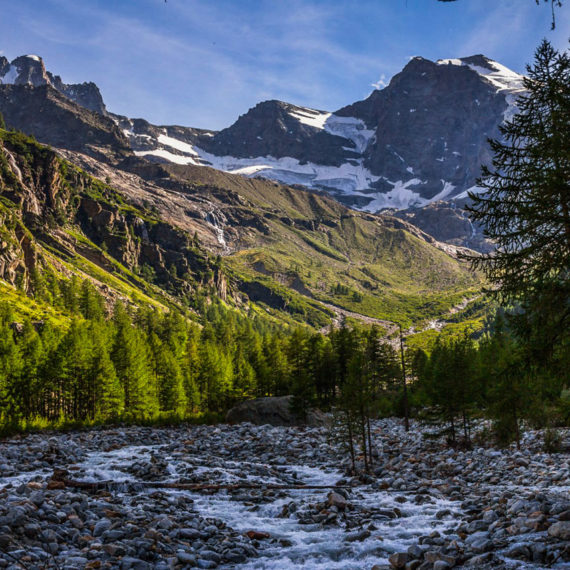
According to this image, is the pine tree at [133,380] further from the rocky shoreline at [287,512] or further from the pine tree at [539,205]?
the pine tree at [539,205]

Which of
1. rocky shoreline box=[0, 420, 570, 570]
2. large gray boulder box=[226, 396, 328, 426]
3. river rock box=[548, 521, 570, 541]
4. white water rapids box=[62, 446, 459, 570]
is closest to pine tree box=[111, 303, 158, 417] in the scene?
large gray boulder box=[226, 396, 328, 426]

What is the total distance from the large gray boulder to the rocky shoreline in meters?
22.0

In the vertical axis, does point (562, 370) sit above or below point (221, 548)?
above

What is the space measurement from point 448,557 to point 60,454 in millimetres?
28100

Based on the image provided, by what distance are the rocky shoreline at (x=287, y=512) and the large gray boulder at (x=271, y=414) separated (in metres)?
22.0

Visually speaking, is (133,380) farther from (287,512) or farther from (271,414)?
(287,512)

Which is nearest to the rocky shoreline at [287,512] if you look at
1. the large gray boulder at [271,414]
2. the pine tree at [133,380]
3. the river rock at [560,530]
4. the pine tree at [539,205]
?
the river rock at [560,530]

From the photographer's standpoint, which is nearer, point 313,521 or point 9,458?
point 313,521

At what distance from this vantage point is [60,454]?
103 feet

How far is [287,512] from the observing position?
66.2 feet

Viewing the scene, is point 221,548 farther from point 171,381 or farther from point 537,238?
point 171,381

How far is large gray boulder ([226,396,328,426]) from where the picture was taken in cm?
5850

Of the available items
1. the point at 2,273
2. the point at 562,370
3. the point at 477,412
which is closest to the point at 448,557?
the point at 562,370

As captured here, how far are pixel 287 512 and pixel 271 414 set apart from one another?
132 feet
